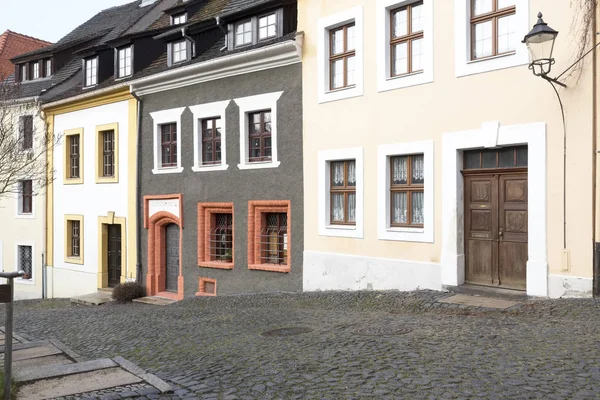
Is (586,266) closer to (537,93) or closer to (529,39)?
(537,93)

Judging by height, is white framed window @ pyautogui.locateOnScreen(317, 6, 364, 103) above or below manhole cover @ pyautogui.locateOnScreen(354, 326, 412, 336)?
above

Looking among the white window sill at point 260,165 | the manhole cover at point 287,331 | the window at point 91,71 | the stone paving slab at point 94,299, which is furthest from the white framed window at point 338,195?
the window at point 91,71

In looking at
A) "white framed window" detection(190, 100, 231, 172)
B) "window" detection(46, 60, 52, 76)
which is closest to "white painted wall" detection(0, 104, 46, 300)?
"window" detection(46, 60, 52, 76)

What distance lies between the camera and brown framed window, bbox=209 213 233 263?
57.3 feet

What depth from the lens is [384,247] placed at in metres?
13.2

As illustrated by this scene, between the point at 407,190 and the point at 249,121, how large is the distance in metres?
5.56

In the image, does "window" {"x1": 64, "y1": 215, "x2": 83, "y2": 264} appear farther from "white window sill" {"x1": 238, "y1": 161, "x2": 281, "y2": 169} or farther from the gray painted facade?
"white window sill" {"x1": 238, "y1": 161, "x2": 281, "y2": 169}

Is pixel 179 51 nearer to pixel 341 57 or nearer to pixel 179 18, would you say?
pixel 179 18

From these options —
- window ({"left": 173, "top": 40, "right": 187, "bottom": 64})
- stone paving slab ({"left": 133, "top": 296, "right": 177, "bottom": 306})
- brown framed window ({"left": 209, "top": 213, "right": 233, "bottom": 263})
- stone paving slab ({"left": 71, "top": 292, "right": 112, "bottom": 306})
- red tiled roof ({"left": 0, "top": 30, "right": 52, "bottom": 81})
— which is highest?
red tiled roof ({"left": 0, "top": 30, "right": 52, "bottom": 81})

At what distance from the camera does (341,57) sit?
47.0 feet

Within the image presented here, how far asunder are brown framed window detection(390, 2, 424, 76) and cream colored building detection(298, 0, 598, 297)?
0.09 feet

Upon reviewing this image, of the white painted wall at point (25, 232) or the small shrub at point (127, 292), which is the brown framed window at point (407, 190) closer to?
the small shrub at point (127, 292)

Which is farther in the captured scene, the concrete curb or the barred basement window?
the barred basement window

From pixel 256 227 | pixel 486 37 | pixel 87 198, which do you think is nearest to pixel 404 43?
pixel 486 37
